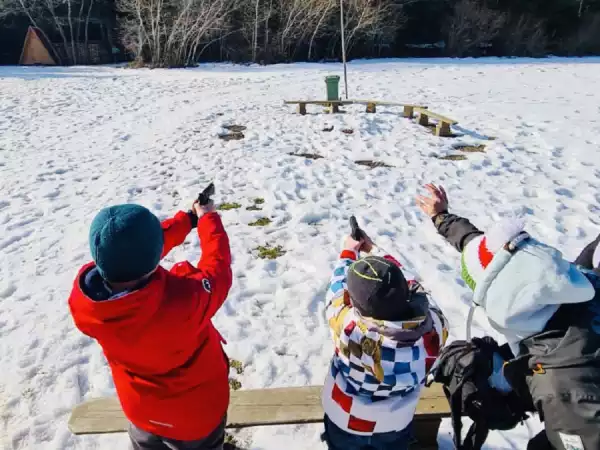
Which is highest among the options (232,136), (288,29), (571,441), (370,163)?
(288,29)

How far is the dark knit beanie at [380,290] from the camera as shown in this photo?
177 cm

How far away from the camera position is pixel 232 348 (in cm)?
351

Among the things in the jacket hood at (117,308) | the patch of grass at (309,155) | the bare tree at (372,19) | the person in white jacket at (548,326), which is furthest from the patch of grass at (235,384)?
the bare tree at (372,19)

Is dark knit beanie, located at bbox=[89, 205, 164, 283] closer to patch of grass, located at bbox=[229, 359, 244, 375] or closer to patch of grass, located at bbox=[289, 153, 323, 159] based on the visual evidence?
patch of grass, located at bbox=[229, 359, 244, 375]

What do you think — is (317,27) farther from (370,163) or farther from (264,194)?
(264,194)

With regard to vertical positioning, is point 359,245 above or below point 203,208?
below

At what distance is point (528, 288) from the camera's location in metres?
1.58

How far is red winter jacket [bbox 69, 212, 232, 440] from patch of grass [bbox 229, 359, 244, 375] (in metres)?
1.12

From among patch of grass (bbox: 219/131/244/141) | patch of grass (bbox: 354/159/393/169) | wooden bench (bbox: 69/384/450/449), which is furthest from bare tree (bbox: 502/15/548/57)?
wooden bench (bbox: 69/384/450/449)

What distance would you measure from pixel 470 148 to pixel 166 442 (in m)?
7.38

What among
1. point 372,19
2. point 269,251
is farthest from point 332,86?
point 372,19

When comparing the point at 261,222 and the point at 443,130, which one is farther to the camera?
the point at 443,130

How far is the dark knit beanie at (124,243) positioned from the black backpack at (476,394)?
1.37 m

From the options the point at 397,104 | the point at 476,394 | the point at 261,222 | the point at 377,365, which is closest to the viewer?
the point at 377,365
